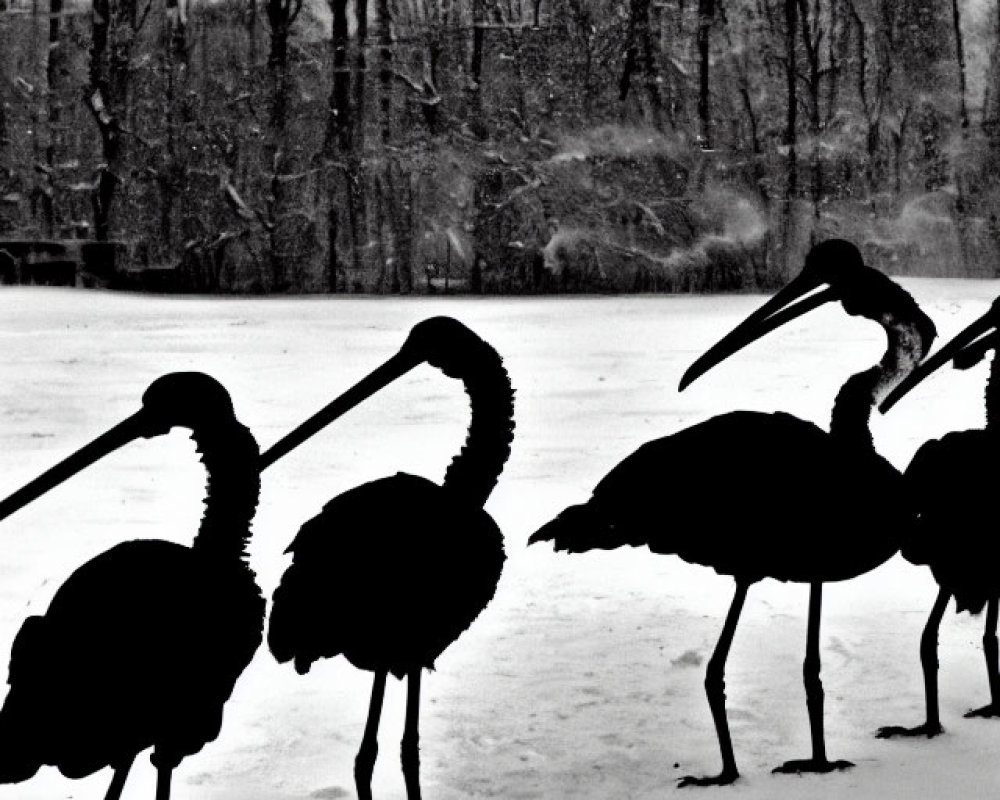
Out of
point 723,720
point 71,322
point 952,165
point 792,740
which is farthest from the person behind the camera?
point 952,165

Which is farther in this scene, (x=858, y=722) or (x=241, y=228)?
(x=241, y=228)

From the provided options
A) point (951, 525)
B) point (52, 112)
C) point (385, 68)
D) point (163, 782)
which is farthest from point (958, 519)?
point (52, 112)

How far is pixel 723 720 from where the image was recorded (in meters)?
2.38

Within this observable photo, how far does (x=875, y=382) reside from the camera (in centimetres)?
250

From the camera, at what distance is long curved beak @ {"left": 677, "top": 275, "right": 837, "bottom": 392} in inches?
98.0

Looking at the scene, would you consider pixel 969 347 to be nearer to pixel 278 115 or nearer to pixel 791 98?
pixel 791 98

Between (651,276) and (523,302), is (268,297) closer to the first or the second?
(523,302)

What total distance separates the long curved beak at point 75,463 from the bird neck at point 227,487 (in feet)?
0.25

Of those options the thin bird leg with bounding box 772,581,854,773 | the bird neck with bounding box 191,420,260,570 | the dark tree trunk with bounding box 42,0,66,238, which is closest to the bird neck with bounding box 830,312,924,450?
the thin bird leg with bounding box 772,581,854,773

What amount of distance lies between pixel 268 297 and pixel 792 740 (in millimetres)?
5856

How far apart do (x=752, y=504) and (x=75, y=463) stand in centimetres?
108

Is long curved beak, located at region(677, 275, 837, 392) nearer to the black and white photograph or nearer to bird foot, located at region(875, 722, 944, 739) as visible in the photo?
the black and white photograph

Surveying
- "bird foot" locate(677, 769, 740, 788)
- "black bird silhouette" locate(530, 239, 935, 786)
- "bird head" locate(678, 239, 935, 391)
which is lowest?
"bird foot" locate(677, 769, 740, 788)

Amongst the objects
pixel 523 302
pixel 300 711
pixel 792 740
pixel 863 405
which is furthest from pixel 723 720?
pixel 523 302
